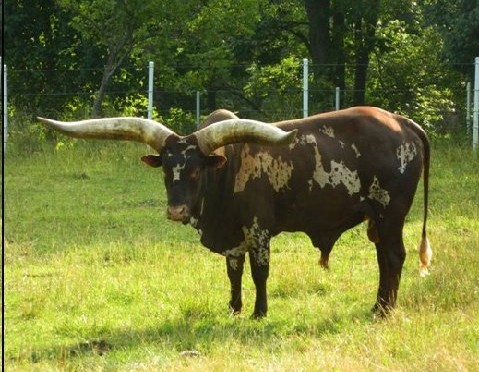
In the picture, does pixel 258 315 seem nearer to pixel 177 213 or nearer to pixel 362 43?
pixel 177 213

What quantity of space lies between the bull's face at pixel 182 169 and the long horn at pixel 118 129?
0.57 ft

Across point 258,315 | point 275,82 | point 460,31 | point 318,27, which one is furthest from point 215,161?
point 275,82

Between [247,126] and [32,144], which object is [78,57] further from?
[247,126]

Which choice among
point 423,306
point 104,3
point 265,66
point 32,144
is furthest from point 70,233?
point 265,66

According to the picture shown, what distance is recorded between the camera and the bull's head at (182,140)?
785 cm

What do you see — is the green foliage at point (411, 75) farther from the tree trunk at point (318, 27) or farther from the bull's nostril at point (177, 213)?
the bull's nostril at point (177, 213)

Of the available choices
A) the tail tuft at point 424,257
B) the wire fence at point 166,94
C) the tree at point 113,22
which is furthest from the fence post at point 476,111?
the tail tuft at point 424,257

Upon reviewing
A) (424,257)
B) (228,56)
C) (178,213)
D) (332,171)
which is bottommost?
(424,257)

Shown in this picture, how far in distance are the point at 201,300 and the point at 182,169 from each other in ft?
3.70

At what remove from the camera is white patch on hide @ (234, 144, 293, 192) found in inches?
329

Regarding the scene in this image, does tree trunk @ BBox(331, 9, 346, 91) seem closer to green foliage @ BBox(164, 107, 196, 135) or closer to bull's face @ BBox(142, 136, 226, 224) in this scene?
green foliage @ BBox(164, 107, 196, 135)

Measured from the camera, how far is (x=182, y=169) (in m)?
7.91

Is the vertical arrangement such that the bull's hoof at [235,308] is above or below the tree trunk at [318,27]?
below

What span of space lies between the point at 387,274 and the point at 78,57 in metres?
20.3
